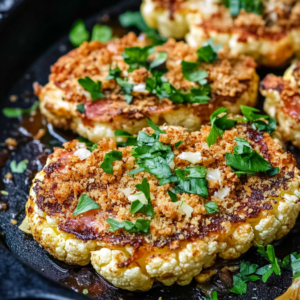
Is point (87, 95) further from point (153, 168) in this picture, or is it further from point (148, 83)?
point (153, 168)

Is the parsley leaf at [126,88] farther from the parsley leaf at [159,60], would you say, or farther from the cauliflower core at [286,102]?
the cauliflower core at [286,102]

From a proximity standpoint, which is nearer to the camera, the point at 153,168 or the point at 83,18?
the point at 153,168

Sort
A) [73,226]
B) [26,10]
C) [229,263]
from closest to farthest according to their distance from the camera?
[73,226], [229,263], [26,10]

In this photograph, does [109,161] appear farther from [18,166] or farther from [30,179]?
[18,166]

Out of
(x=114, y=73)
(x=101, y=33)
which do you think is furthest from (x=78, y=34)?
(x=114, y=73)

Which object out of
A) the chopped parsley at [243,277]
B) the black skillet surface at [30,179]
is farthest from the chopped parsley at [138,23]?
the chopped parsley at [243,277]

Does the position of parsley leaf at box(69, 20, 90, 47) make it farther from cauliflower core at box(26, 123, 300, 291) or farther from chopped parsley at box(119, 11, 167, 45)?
cauliflower core at box(26, 123, 300, 291)

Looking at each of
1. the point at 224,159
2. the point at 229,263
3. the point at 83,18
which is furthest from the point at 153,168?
the point at 83,18
